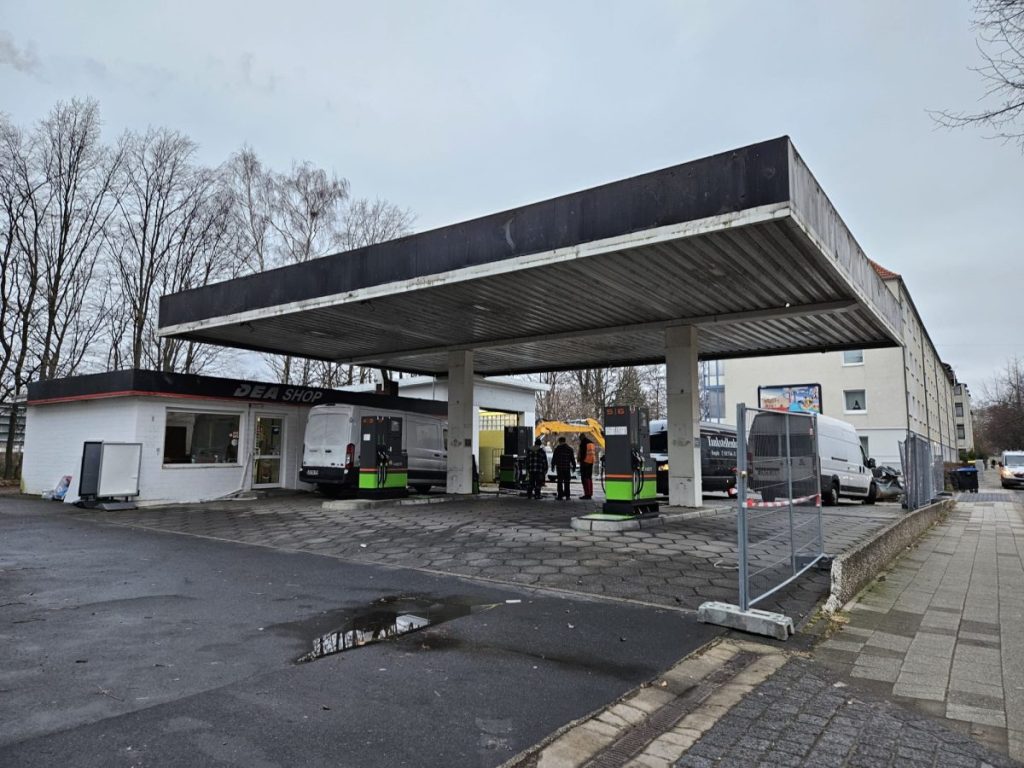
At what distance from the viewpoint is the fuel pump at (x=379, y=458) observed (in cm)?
1455

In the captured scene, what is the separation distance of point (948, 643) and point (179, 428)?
1665 centimetres

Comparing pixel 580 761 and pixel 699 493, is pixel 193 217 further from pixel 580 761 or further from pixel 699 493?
pixel 580 761

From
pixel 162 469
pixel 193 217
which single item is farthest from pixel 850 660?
pixel 193 217

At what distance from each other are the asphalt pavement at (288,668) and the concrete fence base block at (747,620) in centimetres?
16

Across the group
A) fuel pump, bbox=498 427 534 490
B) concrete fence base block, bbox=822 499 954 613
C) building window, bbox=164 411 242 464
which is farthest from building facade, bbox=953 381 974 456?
building window, bbox=164 411 242 464

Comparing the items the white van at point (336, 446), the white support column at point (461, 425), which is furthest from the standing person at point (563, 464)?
the white van at point (336, 446)

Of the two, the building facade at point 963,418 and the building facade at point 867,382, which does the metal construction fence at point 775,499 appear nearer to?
the building facade at point 867,382

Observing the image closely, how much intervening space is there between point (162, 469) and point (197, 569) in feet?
31.9

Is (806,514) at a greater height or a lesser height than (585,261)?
lesser

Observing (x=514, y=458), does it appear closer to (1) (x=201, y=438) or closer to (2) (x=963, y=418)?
(1) (x=201, y=438)

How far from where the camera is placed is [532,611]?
18.2 ft

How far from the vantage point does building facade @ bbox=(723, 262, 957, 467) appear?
34.6 metres

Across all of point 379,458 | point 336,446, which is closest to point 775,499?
point 379,458

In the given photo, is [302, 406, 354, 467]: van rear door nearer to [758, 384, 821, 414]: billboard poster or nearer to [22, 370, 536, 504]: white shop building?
[22, 370, 536, 504]: white shop building
